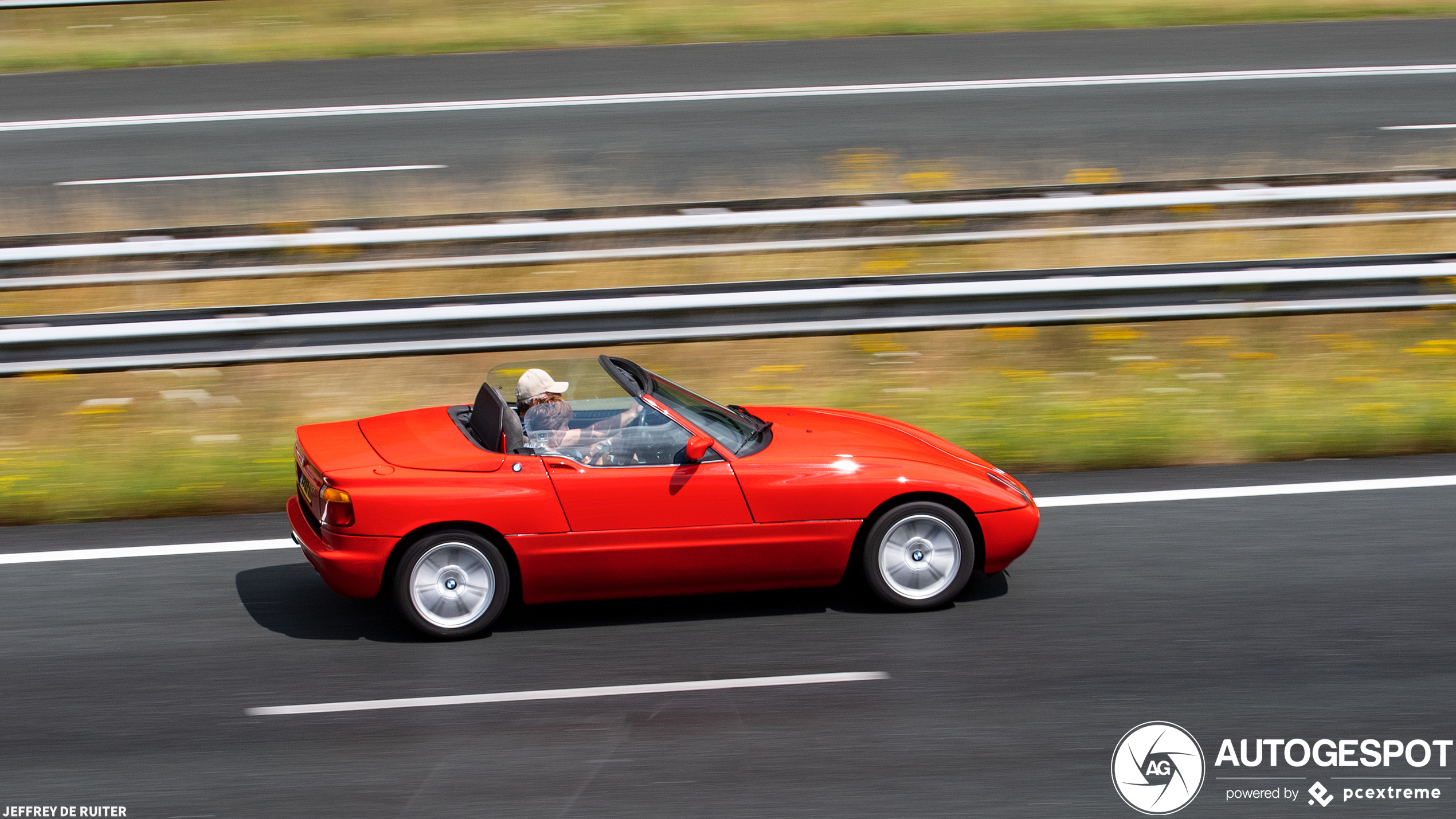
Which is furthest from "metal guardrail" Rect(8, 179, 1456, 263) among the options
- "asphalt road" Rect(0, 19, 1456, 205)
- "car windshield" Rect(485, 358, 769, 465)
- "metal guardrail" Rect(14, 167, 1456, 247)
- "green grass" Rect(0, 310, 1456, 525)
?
"car windshield" Rect(485, 358, 769, 465)

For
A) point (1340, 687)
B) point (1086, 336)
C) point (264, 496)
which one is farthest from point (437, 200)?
point (1340, 687)

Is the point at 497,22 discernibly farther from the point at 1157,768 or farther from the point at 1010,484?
the point at 1157,768

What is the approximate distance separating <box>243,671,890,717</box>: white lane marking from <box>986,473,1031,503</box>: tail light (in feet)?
4.01

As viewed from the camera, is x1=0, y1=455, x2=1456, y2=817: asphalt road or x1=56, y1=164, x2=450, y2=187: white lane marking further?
x1=56, y1=164, x2=450, y2=187: white lane marking

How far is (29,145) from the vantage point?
521 inches

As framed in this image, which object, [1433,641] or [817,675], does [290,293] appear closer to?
[817,675]

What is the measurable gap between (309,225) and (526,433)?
178 inches

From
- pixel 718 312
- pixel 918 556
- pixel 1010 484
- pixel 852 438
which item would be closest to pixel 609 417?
pixel 852 438

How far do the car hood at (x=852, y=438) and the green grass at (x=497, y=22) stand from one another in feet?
35.2

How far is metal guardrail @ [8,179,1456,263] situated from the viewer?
9523 millimetres

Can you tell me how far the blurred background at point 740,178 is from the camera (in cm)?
859

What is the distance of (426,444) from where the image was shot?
20.1ft

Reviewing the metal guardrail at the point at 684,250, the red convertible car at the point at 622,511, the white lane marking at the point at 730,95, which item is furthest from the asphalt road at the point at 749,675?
the white lane marking at the point at 730,95

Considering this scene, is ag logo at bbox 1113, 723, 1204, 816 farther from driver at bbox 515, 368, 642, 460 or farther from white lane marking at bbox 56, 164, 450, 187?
white lane marking at bbox 56, 164, 450, 187
